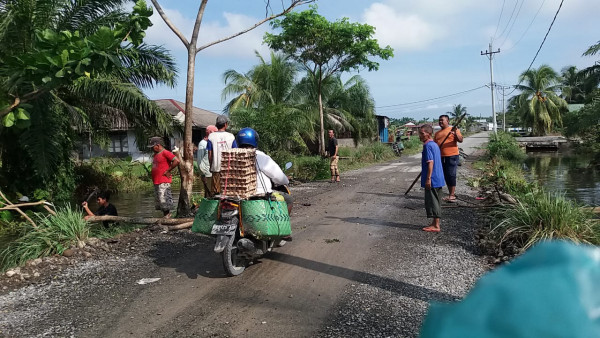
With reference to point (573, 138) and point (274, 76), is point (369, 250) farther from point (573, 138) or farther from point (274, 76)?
point (573, 138)

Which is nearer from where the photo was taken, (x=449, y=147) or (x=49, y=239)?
(x=49, y=239)

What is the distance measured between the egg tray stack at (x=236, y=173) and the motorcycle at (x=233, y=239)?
0.12m

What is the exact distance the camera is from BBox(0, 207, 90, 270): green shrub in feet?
21.6

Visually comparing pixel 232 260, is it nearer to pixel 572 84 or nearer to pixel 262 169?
pixel 262 169

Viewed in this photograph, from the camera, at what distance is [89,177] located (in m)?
18.8

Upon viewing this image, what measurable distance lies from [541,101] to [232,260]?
53.1m

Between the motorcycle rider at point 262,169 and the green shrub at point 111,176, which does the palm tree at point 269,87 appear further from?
the motorcycle rider at point 262,169

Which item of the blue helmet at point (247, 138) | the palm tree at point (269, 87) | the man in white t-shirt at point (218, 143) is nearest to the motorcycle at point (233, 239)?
the blue helmet at point (247, 138)

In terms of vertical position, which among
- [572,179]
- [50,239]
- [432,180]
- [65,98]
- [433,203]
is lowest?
[572,179]

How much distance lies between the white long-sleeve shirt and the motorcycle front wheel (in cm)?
72

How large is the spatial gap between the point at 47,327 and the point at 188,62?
589 centimetres

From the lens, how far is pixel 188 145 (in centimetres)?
891

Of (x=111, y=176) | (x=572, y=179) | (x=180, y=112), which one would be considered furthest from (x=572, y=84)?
(x=111, y=176)

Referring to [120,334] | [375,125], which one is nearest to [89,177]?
[120,334]
